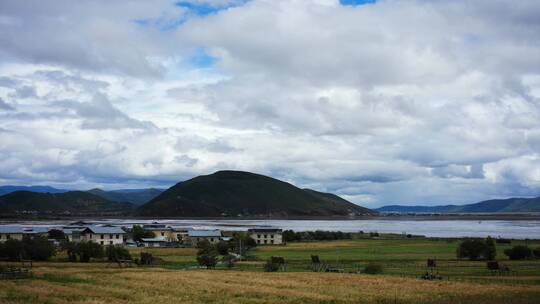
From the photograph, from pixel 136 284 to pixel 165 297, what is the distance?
26.9 ft

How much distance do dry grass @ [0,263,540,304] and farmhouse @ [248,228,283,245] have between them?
7119 centimetres

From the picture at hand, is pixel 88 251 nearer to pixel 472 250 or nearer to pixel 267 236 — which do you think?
pixel 472 250

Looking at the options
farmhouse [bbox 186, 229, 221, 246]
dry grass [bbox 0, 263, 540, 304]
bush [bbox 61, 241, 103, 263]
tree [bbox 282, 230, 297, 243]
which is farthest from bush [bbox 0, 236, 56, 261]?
tree [bbox 282, 230, 297, 243]

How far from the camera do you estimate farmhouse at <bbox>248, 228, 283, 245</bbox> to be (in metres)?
131

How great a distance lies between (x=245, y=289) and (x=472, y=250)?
1808 inches

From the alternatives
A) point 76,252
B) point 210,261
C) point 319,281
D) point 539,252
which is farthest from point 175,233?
point 319,281

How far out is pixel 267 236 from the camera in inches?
5177

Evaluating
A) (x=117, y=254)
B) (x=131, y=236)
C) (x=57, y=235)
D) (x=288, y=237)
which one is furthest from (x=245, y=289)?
(x=131, y=236)

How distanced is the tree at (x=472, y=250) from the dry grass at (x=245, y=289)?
3090 cm

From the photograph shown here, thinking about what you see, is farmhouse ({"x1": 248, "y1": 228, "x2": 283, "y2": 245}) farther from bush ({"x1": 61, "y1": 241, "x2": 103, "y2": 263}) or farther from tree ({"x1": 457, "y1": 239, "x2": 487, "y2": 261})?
tree ({"x1": 457, "y1": 239, "x2": 487, "y2": 261})

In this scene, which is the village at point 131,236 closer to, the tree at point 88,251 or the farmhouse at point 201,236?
the farmhouse at point 201,236

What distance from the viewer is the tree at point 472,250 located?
3282 inches

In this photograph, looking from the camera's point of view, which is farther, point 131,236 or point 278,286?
point 131,236

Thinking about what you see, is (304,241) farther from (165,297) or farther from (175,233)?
(165,297)
